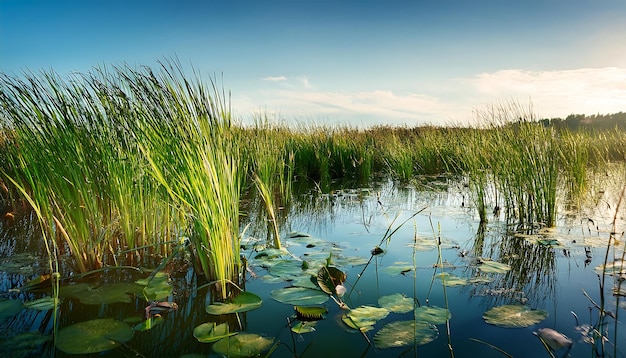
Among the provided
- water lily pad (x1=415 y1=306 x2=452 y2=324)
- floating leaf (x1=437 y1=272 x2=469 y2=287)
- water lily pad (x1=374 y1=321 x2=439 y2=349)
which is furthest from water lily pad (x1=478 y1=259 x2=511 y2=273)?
water lily pad (x1=374 y1=321 x2=439 y2=349)

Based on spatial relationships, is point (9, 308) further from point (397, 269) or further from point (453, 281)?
point (453, 281)

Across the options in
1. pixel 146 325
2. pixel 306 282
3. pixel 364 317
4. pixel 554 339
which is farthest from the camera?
pixel 306 282

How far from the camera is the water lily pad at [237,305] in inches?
78.5

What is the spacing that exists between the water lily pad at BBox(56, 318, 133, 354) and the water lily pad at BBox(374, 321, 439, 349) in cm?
109

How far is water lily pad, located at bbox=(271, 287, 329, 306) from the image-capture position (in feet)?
6.95

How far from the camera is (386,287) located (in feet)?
7.86

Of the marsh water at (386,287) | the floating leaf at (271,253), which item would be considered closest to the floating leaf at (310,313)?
the marsh water at (386,287)

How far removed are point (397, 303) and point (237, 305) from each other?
82cm

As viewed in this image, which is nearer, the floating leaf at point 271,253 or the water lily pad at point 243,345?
the water lily pad at point 243,345

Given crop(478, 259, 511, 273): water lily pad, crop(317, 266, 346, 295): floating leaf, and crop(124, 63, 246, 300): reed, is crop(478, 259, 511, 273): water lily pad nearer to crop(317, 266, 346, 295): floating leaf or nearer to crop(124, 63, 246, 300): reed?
crop(317, 266, 346, 295): floating leaf

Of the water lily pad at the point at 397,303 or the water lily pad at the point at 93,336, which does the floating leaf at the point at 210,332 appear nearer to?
the water lily pad at the point at 93,336

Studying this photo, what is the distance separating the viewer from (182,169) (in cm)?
211

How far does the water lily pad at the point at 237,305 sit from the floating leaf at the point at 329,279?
0.35 metres

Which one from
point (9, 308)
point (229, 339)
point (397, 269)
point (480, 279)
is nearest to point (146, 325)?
point (229, 339)
